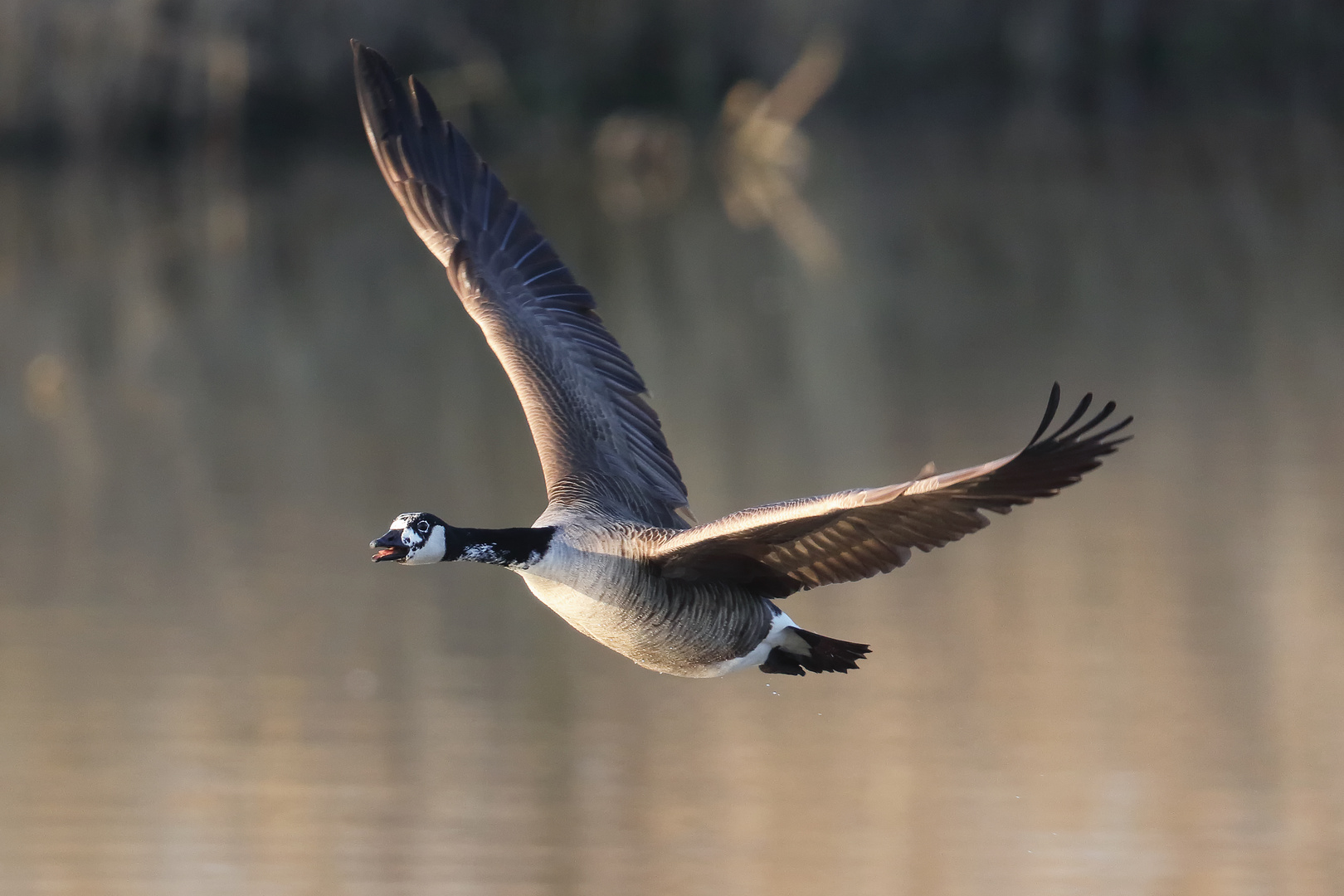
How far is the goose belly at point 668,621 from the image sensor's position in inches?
259

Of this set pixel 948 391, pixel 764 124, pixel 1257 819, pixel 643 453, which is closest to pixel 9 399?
pixel 948 391

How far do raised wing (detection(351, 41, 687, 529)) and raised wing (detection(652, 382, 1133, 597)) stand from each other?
1.12 metres

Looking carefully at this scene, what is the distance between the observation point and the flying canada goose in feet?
18.5

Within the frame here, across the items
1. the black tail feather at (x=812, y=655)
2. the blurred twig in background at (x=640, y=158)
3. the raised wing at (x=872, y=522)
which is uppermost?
the blurred twig in background at (x=640, y=158)

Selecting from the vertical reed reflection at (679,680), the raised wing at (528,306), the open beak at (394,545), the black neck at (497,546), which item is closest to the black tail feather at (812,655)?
the raised wing at (528,306)

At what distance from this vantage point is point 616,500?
7.50 m

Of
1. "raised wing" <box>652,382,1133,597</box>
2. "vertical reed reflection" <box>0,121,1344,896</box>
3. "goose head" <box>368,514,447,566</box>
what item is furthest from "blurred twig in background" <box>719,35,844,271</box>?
"goose head" <box>368,514,447,566</box>

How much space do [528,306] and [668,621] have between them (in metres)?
2.13

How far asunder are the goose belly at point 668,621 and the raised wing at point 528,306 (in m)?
0.85

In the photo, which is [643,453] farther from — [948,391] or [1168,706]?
[948,391]

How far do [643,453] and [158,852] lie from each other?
303cm

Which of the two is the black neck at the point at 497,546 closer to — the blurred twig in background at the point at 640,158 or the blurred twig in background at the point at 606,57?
the blurred twig in background at the point at 606,57

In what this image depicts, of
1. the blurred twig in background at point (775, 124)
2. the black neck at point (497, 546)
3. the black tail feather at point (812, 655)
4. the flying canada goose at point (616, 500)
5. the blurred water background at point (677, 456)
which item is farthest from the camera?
the blurred twig in background at point (775, 124)

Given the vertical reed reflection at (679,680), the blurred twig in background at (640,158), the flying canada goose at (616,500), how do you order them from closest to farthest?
the flying canada goose at (616,500)
the vertical reed reflection at (679,680)
the blurred twig in background at (640,158)
